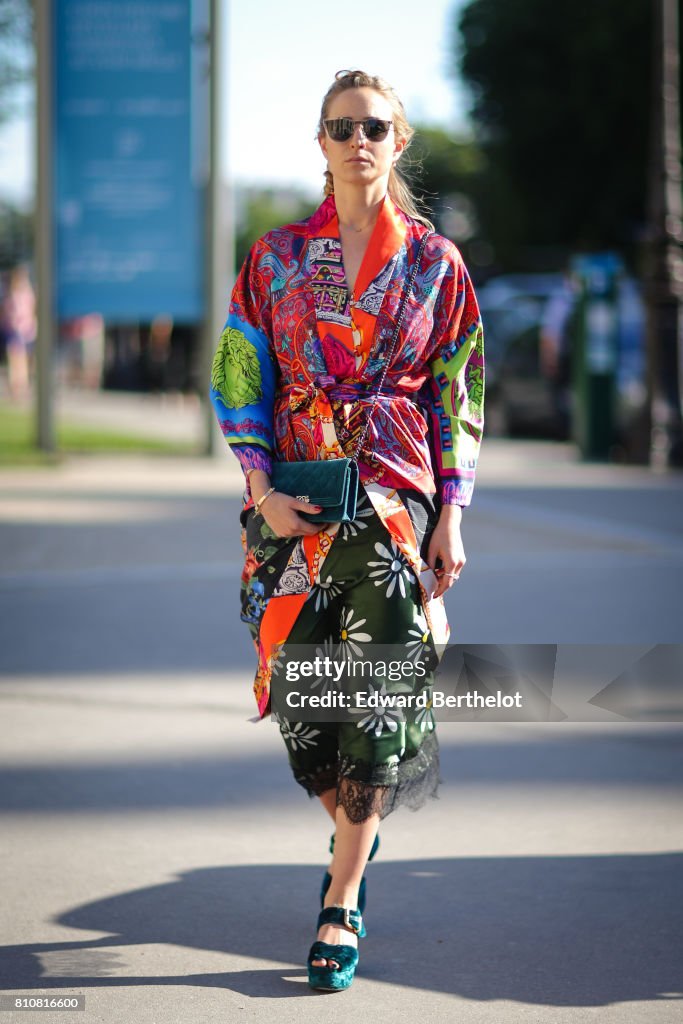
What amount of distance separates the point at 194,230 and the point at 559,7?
91.2 feet

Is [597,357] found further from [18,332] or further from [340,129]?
[18,332]

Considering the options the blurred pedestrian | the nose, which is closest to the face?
the nose

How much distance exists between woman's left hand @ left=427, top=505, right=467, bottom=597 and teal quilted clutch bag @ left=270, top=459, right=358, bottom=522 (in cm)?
25

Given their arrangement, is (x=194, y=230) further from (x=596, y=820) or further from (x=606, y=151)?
(x=606, y=151)

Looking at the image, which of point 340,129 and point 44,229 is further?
point 44,229

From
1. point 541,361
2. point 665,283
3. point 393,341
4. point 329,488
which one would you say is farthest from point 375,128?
point 541,361

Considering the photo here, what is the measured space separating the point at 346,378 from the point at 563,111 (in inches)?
1443

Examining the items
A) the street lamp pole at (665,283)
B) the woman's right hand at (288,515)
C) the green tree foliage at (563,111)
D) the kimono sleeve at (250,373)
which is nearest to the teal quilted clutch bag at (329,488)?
the woman's right hand at (288,515)

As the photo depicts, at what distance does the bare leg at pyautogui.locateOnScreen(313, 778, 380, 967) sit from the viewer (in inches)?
135

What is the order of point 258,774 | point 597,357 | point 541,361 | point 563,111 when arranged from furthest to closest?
point 563,111, point 541,361, point 597,357, point 258,774

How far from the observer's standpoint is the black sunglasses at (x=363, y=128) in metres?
3.47

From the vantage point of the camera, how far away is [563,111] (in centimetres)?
3838

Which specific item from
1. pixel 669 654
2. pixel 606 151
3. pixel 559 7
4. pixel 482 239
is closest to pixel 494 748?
pixel 669 654

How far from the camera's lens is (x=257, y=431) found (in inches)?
137
